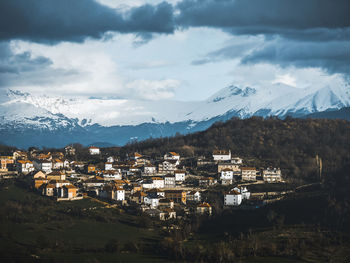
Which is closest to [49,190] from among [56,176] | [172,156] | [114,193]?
[56,176]

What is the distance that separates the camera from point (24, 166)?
4355 inches

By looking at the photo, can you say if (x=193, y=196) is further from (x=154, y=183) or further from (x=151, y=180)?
(x=151, y=180)

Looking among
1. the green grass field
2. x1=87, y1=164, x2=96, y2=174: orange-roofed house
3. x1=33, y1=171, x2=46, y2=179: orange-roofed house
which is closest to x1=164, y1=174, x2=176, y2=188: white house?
the green grass field

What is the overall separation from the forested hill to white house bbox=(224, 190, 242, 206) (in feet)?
61.5

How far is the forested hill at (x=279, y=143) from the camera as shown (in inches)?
4562

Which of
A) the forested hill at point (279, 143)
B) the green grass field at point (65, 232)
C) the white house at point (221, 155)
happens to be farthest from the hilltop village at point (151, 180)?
the forested hill at point (279, 143)

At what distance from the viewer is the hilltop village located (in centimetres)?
9219

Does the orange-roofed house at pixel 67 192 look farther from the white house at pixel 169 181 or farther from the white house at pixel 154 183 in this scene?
the white house at pixel 169 181

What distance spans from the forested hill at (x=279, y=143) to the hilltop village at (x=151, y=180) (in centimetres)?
616

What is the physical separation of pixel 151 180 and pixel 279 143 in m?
35.1

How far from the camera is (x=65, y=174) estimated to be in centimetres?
10650

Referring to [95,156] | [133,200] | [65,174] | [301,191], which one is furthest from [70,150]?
[301,191]

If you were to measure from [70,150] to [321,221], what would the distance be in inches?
2700

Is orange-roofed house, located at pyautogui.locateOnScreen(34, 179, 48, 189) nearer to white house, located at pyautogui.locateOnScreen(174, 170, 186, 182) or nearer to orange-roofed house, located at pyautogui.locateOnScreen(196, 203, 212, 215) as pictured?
white house, located at pyautogui.locateOnScreen(174, 170, 186, 182)
